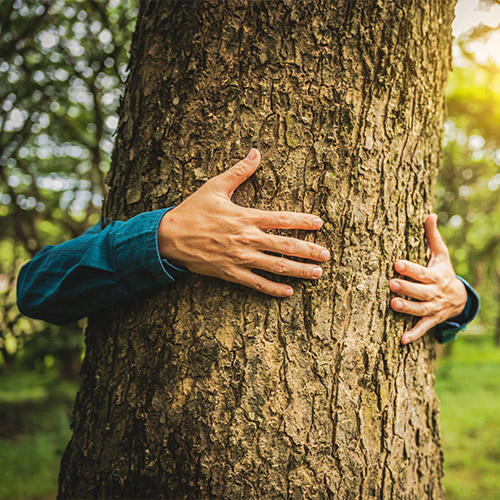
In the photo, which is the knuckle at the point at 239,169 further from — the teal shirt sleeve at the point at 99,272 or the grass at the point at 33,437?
the grass at the point at 33,437

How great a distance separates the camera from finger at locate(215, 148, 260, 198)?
4.35 feet

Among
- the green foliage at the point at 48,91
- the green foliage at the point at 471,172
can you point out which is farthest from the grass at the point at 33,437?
the green foliage at the point at 471,172

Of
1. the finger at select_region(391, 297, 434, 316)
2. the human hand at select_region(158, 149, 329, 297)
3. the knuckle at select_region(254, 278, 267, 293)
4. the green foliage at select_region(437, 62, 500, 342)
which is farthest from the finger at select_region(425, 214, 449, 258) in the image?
the green foliage at select_region(437, 62, 500, 342)

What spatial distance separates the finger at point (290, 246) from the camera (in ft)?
4.25

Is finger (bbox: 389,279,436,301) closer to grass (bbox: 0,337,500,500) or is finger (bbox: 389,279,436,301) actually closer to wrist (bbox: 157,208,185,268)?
wrist (bbox: 157,208,185,268)

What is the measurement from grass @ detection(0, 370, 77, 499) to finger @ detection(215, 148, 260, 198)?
Answer: 5526 mm

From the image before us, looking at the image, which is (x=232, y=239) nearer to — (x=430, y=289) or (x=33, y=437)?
(x=430, y=289)

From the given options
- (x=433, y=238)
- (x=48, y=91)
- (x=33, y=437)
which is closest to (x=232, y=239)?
(x=433, y=238)

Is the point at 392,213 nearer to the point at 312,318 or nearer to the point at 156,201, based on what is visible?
the point at 312,318

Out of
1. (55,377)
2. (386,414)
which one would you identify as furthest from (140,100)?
(55,377)

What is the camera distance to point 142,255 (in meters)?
1.30

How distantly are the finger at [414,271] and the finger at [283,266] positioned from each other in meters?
0.36

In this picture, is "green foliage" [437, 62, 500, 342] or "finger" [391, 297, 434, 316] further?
"green foliage" [437, 62, 500, 342]

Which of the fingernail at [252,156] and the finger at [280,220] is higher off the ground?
the fingernail at [252,156]
